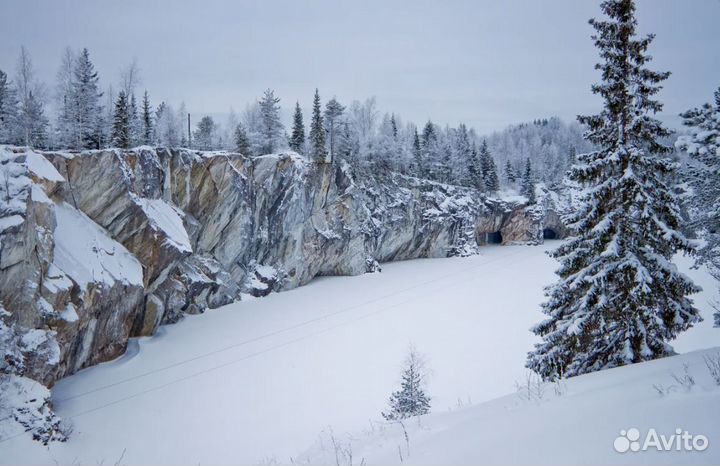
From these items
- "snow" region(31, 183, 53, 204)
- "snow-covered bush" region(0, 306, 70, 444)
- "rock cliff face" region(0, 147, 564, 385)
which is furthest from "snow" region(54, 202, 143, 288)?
"snow-covered bush" region(0, 306, 70, 444)

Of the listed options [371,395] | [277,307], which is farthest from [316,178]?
[371,395]

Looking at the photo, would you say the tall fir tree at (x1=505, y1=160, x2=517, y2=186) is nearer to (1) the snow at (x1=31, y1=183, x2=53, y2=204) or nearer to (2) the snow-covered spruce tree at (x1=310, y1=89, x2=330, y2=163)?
(2) the snow-covered spruce tree at (x1=310, y1=89, x2=330, y2=163)

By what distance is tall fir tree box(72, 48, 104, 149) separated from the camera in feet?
98.1

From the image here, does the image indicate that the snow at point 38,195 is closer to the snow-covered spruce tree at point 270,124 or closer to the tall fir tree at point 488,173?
the snow-covered spruce tree at point 270,124

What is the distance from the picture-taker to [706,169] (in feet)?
34.4

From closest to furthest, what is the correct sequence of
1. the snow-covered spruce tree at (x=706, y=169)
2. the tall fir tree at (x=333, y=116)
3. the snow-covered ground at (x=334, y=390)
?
the snow-covered ground at (x=334, y=390)
the snow-covered spruce tree at (x=706, y=169)
the tall fir tree at (x=333, y=116)

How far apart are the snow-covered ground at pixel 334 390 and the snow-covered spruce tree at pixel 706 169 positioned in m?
5.15

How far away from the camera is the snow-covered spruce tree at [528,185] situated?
65375mm

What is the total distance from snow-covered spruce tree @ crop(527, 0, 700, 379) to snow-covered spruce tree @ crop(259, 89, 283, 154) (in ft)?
120

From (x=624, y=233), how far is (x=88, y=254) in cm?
2195

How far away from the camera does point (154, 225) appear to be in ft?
72.5

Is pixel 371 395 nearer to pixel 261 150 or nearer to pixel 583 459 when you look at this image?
pixel 583 459

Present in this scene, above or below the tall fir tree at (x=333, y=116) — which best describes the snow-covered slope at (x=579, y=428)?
below

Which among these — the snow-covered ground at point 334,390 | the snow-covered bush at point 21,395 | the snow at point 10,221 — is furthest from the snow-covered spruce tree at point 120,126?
the snow-covered bush at point 21,395
